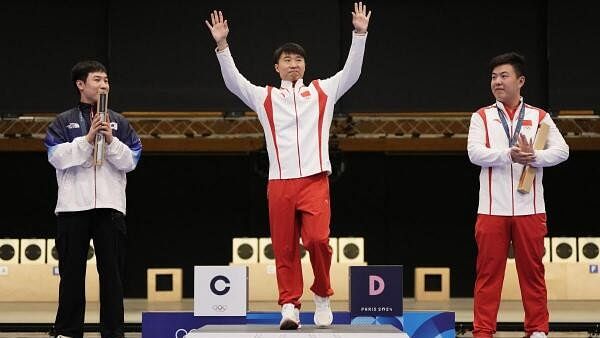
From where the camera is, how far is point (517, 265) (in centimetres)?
549

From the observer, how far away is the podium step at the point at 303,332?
4887mm

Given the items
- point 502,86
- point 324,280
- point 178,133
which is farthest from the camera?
point 178,133

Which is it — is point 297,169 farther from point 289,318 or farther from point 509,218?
point 509,218

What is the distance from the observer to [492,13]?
359 inches

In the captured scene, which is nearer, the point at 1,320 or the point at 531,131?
the point at 531,131

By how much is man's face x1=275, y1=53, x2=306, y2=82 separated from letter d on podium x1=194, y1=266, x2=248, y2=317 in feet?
4.00

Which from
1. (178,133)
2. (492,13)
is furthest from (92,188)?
(178,133)

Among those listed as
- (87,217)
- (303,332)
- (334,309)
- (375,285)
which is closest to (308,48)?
(334,309)

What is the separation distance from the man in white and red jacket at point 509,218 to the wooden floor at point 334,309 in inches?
126

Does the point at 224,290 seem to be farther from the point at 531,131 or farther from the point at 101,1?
the point at 101,1

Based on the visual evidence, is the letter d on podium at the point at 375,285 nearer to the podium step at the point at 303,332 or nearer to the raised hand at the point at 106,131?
the podium step at the point at 303,332

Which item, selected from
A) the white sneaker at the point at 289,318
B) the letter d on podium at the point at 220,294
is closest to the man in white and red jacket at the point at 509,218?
the white sneaker at the point at 289,318

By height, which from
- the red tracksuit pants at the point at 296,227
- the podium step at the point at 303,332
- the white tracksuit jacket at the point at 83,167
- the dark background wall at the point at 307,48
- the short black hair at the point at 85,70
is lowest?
the podium step at the point at 303,332

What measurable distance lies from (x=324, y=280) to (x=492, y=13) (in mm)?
4602
